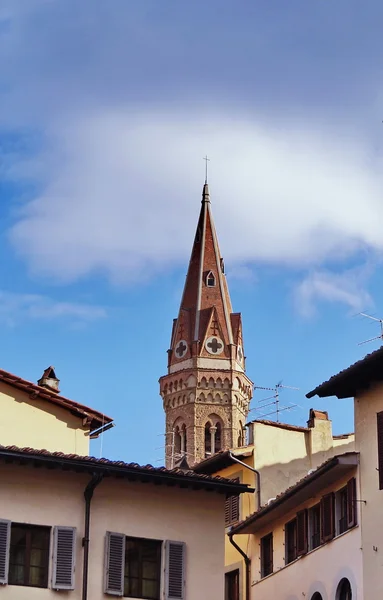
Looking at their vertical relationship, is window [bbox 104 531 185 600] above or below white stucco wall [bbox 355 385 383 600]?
below

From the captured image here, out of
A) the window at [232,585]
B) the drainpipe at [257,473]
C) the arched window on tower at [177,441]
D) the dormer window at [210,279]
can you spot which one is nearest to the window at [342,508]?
the window at [232,585]

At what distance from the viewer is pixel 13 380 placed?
36.3 metres

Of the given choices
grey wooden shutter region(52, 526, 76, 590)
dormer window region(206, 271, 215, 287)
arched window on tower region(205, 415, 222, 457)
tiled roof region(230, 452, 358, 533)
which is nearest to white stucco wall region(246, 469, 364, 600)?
tiled roof region(230, 452, 358, 533)

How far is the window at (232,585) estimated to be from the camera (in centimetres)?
3984

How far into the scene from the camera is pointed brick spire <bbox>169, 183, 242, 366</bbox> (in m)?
122

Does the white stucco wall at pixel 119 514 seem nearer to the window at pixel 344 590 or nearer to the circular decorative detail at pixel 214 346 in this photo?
the window at pixel 344 590

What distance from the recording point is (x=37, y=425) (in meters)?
36.8

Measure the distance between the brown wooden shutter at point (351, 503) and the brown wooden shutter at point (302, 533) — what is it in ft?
9.62

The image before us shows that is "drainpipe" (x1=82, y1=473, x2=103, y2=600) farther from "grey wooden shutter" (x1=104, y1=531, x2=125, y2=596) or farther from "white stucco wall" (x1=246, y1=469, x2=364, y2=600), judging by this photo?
"white stucco wall" (x1=246, y1=469, x2=364, y2=600)

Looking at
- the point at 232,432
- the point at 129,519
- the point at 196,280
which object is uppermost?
the point at 196,280

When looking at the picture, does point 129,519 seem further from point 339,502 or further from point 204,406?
point 204,406

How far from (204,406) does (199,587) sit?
301 ft

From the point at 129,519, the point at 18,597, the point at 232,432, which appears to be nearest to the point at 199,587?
the point at 129,519

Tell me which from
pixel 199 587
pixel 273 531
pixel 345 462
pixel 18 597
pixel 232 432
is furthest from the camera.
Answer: pixel 232 432
